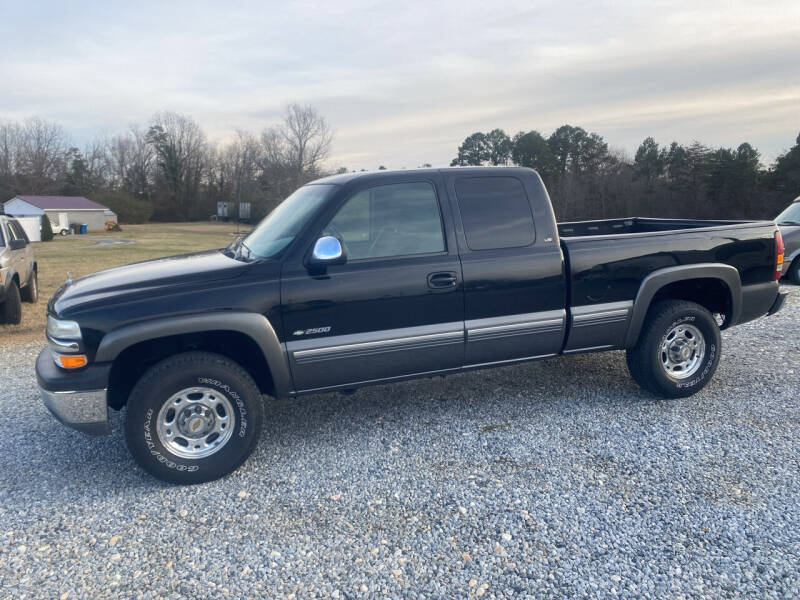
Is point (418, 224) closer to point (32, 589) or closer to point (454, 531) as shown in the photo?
point (454, 531)

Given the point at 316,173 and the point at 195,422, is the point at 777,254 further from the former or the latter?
the point at 316,173

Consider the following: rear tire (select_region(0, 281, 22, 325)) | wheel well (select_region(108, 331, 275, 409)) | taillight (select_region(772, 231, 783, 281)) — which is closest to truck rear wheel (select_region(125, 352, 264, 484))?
wheel well (select_region(108, 331, 275, 409))

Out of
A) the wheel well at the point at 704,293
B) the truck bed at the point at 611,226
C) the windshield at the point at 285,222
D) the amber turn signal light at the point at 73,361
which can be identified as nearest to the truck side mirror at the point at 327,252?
the windshield at the point at 285,222

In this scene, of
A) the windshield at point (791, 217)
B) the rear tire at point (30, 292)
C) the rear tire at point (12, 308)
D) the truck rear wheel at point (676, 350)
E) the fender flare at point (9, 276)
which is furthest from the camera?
the windshield at point (791, 217)

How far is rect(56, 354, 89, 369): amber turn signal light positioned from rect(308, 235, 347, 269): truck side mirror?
1.46 metres

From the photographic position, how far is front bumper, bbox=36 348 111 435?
3.54 metres

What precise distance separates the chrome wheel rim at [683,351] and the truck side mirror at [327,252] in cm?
283

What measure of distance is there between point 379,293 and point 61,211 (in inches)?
2350

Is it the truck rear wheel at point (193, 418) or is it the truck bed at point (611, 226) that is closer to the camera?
the truck rear wheel at point (193, 418)

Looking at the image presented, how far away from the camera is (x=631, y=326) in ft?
15.5

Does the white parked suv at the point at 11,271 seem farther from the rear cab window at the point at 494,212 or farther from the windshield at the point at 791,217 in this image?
the windshield at the point at 791,217

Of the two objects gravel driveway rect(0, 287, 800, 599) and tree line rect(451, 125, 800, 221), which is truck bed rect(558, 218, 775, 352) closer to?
gravel driveway rect(0, 287, 800, 599)

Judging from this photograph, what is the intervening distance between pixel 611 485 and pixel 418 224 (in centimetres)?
211

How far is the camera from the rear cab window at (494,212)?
14.1ft
